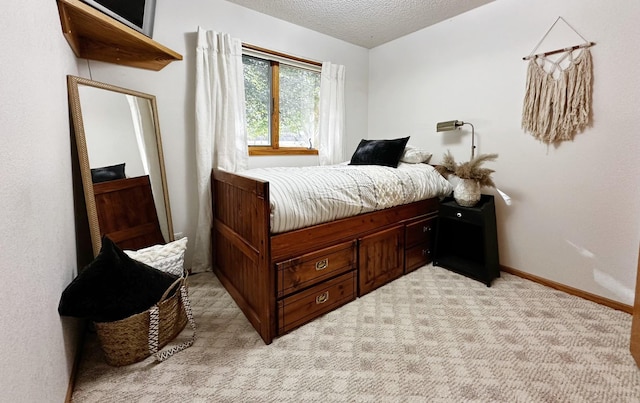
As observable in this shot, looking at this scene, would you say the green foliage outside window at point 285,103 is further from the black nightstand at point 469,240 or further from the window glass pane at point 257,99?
the black nightstand at point 469,240

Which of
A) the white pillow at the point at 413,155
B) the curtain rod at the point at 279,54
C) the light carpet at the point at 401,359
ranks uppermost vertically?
the curtain rod at the point at 279,54

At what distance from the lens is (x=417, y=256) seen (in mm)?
2434

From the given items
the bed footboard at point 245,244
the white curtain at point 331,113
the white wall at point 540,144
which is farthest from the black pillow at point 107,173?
the white wall at point 540,144

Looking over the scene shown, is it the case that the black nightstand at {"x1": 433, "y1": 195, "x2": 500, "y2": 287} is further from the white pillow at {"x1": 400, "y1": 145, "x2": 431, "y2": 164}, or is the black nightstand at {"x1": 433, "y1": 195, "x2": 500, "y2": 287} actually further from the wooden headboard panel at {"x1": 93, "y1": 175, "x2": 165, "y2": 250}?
the wooden headboard panel at {"x1": 93, "y1": 175, "x2": 165, "y2": 250}

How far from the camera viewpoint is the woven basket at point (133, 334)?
129cm

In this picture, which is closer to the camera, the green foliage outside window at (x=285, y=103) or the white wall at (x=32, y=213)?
the white wall at (x=32, y=213)

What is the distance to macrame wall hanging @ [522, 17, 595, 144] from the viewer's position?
1897 mm

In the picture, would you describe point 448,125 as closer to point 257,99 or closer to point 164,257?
point 257,99

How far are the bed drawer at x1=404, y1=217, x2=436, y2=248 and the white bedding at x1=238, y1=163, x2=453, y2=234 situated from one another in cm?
21

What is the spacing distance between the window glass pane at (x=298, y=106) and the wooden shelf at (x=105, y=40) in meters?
1.10

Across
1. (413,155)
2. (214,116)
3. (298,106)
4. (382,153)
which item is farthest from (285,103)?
(413,155)

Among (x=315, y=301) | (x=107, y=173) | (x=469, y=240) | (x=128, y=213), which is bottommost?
(x=315, y=301)

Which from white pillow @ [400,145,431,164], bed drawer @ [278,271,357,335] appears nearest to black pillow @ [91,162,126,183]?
bed drawer @ [278,271,357,335]

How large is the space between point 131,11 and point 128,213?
1.24m
